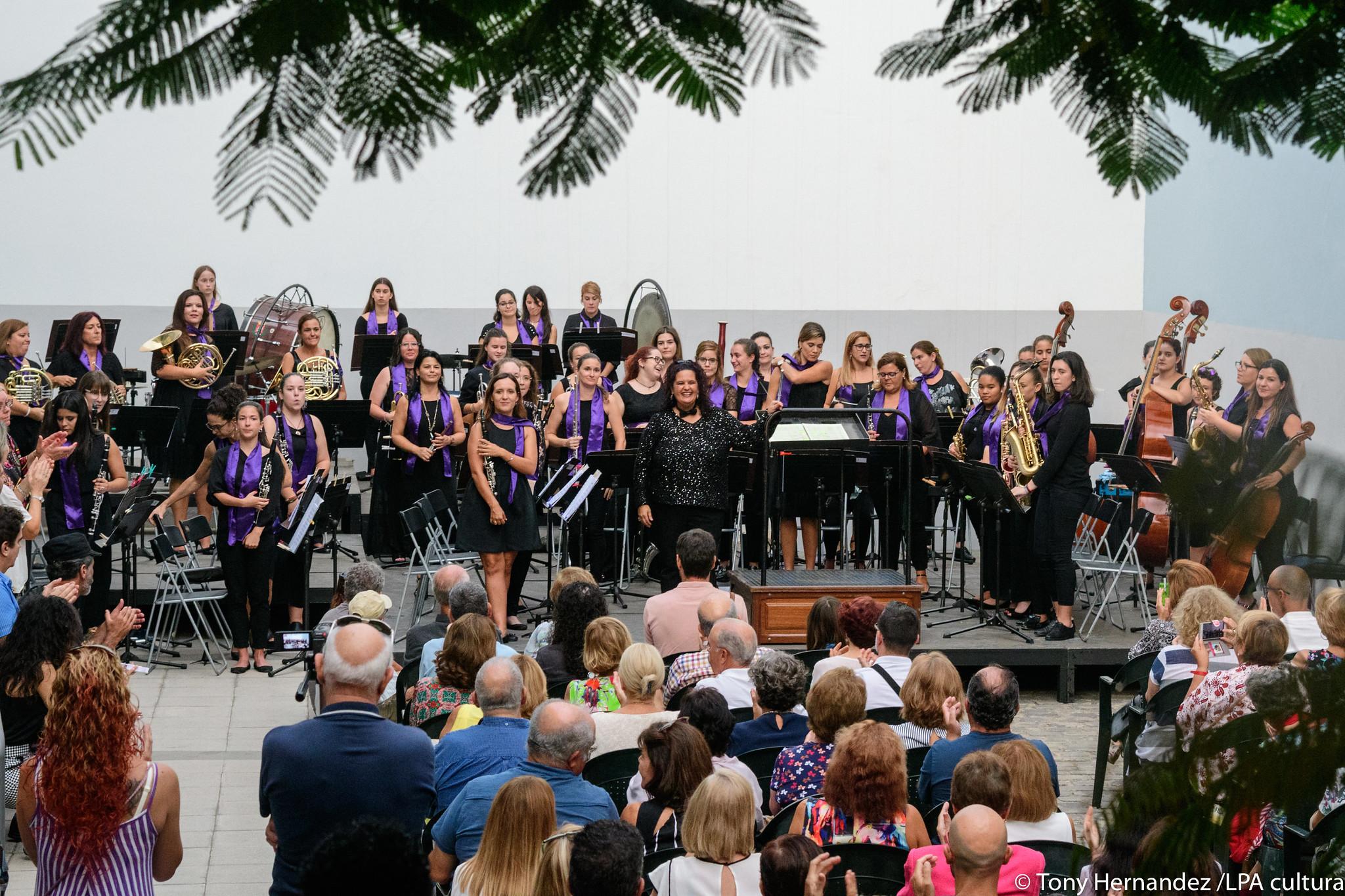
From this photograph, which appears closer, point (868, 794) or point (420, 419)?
point (868, 794)

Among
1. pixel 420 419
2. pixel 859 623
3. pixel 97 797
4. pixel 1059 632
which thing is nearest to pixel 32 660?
pixel 97 797

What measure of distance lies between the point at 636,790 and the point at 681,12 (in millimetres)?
3272

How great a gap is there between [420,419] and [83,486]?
7.87 ft

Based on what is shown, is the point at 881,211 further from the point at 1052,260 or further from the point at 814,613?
the point at 814,613

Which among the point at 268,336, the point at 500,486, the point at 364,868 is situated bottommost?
the point at 364,868

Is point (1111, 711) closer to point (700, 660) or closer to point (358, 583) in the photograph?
point (700, 660)

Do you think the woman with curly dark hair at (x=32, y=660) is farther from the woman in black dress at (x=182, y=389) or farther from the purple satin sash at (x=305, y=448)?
the woman in black dress at (x=182, y=389)

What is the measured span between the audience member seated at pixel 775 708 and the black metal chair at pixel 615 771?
0.37 meters

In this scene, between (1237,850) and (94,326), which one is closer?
(1237,850)

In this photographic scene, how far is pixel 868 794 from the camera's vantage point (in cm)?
423

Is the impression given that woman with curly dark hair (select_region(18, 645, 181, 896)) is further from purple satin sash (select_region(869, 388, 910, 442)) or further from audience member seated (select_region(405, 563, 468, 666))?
purple satin sash (select_region(869, 388, 910, 442))

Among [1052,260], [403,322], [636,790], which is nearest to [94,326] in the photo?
[403,322]

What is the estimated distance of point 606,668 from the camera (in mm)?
5641

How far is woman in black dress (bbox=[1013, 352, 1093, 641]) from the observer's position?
27.7 ft
